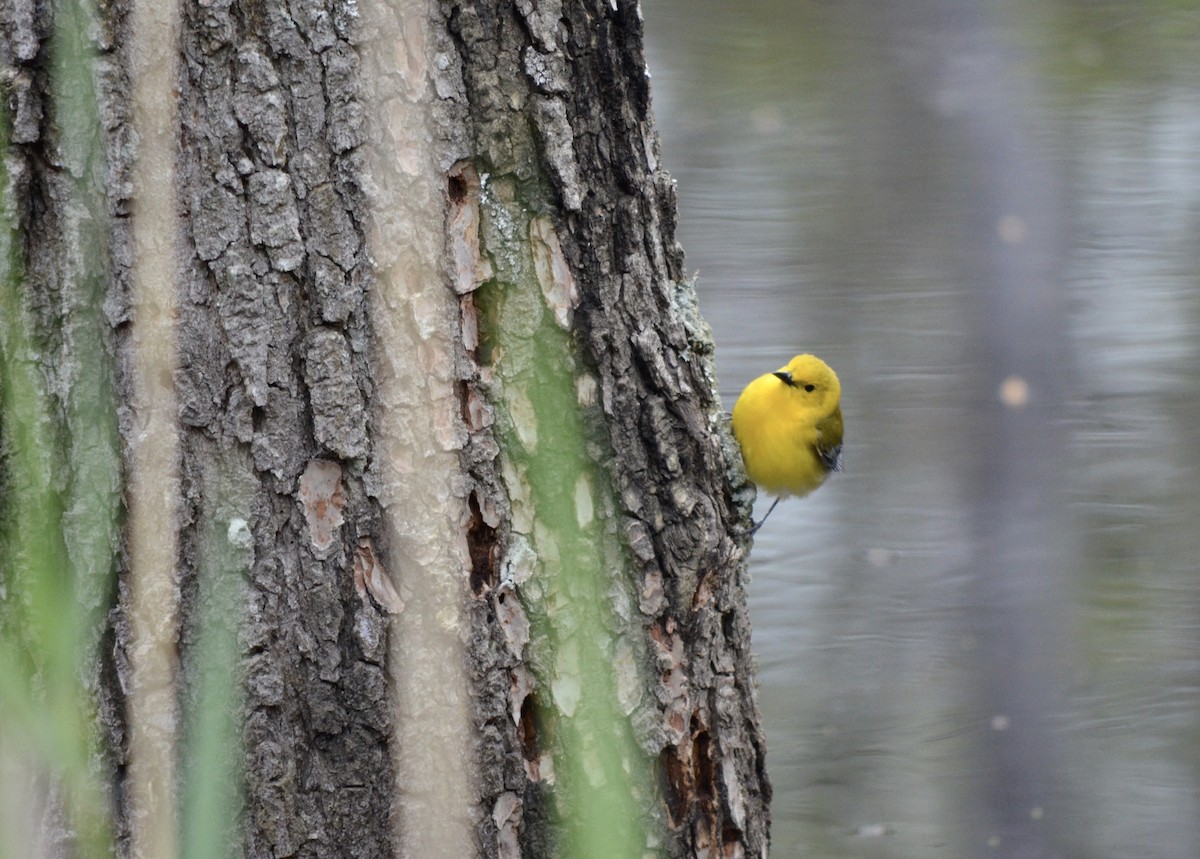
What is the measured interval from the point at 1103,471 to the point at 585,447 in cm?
194

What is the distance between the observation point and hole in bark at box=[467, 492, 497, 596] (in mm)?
1379

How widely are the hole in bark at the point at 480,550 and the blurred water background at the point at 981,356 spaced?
64.9 inches

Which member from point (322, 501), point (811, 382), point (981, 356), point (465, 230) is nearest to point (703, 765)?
point (322, 501)

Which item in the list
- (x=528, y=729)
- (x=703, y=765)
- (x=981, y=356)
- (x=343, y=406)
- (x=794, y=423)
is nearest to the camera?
(x=343, y=406)

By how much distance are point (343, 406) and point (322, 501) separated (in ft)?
0.40

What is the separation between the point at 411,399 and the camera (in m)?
1.34

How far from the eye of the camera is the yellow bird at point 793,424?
2.59 metres

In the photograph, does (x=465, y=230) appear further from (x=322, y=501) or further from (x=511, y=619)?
(x=511, y=619)

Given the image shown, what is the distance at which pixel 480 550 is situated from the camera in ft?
4.57

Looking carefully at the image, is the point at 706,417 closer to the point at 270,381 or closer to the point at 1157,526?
the point at 270,381

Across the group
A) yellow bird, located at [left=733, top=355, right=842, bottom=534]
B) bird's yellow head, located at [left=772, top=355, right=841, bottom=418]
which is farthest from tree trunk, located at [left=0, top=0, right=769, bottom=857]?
bird's yellow head, located at [left=772, top=355, right=841, bottom=418]

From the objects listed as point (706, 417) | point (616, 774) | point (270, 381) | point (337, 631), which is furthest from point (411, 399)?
point (616, 774)

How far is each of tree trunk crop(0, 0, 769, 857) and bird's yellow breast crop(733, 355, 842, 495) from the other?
3.92ft

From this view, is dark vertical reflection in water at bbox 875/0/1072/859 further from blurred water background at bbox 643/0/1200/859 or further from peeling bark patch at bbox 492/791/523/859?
peeling bark patch at bbox 492/791/523/859
